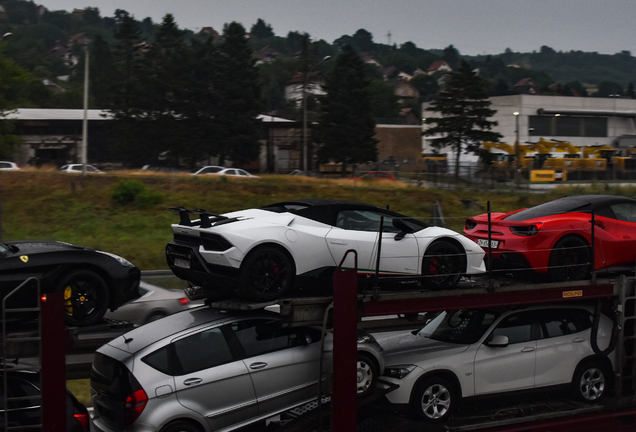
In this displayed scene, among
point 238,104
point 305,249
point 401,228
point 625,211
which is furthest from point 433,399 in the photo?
point 238,104

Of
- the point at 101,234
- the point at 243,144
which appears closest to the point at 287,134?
the point at 243,144

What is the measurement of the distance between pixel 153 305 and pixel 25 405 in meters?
5.57

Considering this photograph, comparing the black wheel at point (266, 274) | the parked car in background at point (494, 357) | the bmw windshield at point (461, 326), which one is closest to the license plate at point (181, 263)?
the black wheel at point (266, 274)

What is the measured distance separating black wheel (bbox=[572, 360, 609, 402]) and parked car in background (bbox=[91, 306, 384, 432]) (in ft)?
11.0

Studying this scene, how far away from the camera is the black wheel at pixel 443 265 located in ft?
26.0

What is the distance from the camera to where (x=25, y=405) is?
609cm

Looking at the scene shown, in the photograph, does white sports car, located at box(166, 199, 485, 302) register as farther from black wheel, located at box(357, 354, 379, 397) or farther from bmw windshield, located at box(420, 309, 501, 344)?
black wheel, located at box(357, 354, 379, 397)

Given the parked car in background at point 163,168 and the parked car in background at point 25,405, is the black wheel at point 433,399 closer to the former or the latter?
the parked car in background at point 25,405

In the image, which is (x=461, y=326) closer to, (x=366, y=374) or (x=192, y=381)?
(x=366, y=374)

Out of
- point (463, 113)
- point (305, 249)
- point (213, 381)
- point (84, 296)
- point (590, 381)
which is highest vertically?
point (463, 113)

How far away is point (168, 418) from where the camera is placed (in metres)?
6.23

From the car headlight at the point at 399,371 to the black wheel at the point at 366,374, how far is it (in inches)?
5.9

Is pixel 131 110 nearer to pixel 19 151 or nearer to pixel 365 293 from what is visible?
pixel 19 151

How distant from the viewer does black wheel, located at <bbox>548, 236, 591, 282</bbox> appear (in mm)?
8711
